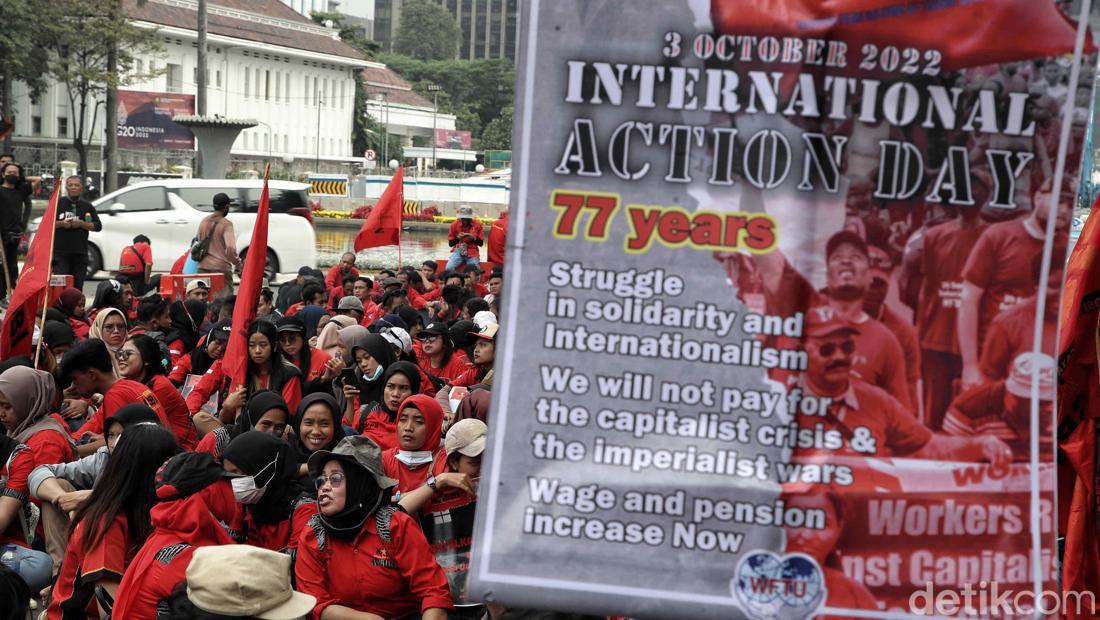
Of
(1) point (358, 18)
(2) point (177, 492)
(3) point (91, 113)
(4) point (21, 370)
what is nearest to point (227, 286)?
(4) point (21, 370)

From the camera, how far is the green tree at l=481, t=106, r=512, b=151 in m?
113

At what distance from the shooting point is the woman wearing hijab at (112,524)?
13.6 ft

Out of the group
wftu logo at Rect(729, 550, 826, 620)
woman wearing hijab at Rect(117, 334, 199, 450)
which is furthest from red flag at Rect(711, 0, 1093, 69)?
woman wearing hijab at Rect(117, 334, 199, 450)

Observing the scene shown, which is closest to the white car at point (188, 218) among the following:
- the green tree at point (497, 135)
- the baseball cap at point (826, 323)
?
the baseball cap at point (826, 323)

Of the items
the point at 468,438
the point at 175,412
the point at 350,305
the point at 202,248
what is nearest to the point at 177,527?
the point at 468,438

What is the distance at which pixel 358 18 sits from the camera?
175 metres

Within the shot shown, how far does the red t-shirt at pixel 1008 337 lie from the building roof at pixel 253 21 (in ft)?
212

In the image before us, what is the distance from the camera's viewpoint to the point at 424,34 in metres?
156

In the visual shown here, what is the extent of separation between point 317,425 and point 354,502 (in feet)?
4.36

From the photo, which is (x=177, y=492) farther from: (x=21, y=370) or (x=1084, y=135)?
(x=1084, y=135)

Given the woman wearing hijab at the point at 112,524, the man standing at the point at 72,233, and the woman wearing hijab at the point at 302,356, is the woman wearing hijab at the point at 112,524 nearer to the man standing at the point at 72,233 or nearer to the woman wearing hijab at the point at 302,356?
the woman wearing hijab at the point at 302,356

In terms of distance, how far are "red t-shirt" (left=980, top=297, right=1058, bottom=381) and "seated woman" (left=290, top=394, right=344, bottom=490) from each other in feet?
11.6

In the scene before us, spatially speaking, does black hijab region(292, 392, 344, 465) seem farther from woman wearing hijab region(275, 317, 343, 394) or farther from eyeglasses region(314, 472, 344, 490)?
woman wearing hijab region(275, 317, 343, 394)

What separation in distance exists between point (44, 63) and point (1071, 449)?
49.9 meters
